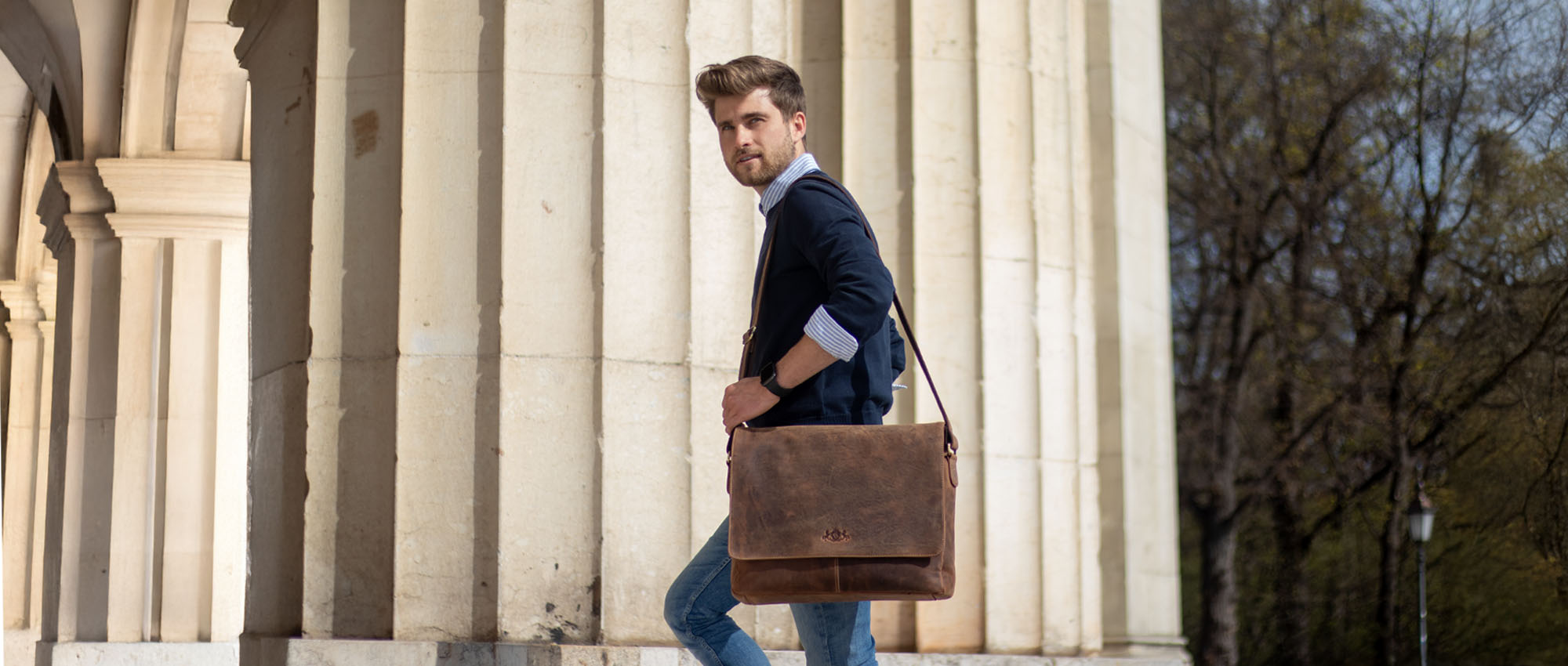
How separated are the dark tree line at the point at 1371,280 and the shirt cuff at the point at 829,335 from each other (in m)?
21.1

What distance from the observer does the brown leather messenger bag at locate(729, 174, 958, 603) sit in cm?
357

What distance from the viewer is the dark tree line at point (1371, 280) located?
23109 mm

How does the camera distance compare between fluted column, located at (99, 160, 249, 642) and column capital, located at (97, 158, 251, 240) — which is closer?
fluted column, located at (99, 160, 249, 642)

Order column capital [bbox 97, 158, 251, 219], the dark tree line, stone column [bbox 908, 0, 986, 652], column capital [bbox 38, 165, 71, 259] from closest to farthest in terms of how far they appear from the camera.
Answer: stone column [bbox 908, 0, 986, 652]
column capital [bbox 97, 158, 251, 219]
column capital [bbox 38, 165, 71, 259]
the dark tree line

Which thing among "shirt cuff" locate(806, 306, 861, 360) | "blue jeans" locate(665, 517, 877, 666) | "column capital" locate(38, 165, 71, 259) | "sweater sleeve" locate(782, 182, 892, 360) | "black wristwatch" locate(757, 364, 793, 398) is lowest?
"blue jeans" locate(665, 517, 877, 666)

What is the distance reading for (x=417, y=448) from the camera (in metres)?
5.80

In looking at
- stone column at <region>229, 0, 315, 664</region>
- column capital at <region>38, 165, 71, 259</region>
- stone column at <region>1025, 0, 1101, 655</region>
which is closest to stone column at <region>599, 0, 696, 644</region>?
stone column at <region>229, 0, 315, 664</region>

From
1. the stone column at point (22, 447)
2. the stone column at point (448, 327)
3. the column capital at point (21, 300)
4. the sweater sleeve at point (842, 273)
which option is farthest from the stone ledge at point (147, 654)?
the sweater sleeve at point (842, 273)

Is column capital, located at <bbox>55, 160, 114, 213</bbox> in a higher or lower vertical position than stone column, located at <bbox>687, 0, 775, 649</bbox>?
higher

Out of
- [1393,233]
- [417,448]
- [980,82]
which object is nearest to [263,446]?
[417,448]

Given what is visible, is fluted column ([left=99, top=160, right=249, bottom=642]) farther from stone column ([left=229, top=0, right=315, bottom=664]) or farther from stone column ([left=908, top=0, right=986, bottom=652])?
stone column ([left=908, top=0, right=986, bottom=652])

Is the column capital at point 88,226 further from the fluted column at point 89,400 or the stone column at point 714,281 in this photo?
the stone column at point 714,281

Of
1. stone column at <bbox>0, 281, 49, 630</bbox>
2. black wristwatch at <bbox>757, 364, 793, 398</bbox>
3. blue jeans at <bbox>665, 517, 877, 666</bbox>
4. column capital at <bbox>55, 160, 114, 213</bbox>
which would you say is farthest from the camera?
stone column at <bbox>0, 281, 49, 630</bbox>

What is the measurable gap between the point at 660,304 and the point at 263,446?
1.56 meters
